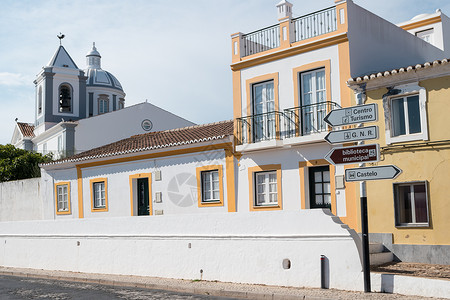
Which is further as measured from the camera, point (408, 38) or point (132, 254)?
point (408, 38)

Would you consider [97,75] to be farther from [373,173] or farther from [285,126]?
[373,173]

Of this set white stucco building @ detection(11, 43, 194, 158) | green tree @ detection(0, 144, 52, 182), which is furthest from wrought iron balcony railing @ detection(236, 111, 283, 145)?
white stucco building @ detection(11, 43, 194, 158)

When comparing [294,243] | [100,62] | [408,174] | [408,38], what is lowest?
[294,243]

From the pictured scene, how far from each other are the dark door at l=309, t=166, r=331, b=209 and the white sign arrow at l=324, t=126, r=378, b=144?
5.08m

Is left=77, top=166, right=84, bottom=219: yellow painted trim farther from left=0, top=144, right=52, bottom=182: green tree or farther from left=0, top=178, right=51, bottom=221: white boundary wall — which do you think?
left=0, top=144, right=52, bottom=182: green tree

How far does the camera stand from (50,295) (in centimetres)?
1212

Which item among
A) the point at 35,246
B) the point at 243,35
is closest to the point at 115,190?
the point at 35,246

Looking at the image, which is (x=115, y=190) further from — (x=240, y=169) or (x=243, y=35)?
(x=243, y=35)

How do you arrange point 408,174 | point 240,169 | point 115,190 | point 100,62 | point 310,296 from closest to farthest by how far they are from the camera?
1. point 310,296
2. point 408,174
3. point 240,169
4. point 115,190
5. point 100,62

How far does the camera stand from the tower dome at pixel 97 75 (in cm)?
5245

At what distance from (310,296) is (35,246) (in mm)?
11611

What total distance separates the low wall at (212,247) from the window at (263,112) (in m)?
4.05

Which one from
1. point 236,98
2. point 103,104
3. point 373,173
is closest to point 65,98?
point 103,104

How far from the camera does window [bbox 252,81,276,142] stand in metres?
16.4
